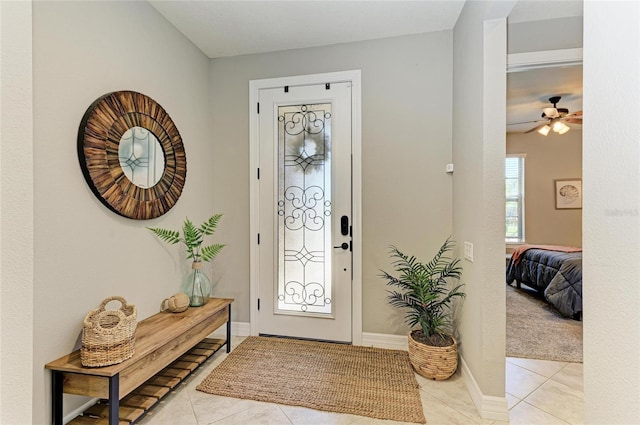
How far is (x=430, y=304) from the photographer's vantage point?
8.07ft

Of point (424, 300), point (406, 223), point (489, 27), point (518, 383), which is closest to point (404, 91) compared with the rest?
point (489, 27)

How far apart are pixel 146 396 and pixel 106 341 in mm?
549

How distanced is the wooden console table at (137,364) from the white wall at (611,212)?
1937mm

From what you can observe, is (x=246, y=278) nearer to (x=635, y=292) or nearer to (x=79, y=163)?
(x=79, y=163)

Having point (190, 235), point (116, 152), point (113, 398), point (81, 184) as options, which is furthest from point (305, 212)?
point (113, 398)

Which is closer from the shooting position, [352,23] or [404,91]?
[352,23]

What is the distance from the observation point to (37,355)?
5.22 feet

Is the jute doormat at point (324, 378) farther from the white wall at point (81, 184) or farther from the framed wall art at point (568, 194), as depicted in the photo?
the framed wall art at point (568, 194)

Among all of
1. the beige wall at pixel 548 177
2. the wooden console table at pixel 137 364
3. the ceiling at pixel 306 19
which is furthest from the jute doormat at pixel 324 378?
the beige wall at pixel 548 177

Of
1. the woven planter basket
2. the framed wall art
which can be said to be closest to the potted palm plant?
the woven planter basket

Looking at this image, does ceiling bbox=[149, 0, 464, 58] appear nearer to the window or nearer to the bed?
the bed

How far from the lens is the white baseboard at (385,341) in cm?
280

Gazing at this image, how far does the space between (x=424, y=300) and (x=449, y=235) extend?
68 centimetres

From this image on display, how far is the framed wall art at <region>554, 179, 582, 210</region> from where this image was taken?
602cm
